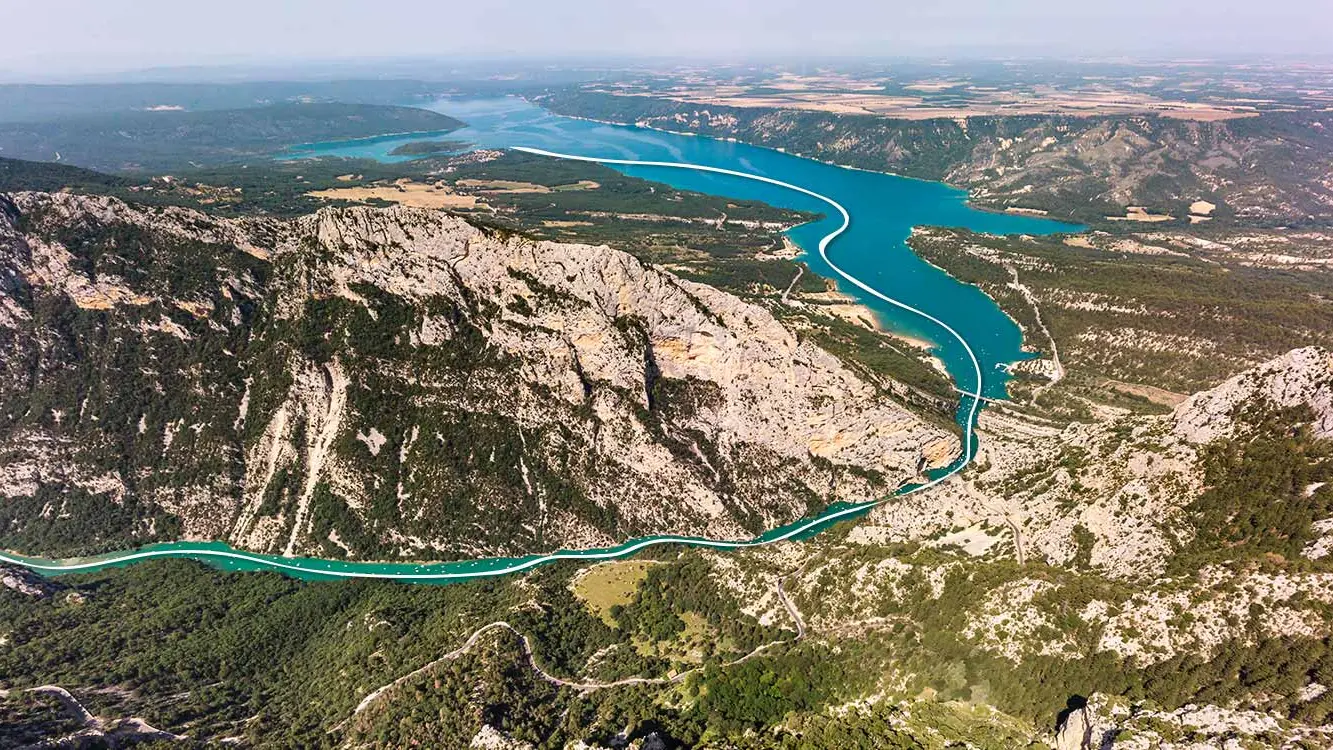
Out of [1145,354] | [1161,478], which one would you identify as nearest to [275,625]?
[1161,478]

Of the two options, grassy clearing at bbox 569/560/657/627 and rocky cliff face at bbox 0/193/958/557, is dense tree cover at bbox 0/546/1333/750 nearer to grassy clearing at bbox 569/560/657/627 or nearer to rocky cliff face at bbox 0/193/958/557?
grassy clearing at bbox 569/560/657/627

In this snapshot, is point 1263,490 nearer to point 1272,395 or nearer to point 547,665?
point 1272,395

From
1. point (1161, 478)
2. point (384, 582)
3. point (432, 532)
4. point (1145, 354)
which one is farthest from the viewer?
point (1145, 354)

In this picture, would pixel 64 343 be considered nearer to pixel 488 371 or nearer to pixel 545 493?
pixel 488 371

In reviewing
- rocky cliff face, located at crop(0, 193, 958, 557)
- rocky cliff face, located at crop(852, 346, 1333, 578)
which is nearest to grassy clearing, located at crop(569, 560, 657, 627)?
rocky cliff face, located at crop(0, 193, 958, 557)

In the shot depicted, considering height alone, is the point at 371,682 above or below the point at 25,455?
below

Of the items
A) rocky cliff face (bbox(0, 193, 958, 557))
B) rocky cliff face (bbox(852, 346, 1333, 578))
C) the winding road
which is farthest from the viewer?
rocky cliff face (bbox(0, 193, 958, 557))
